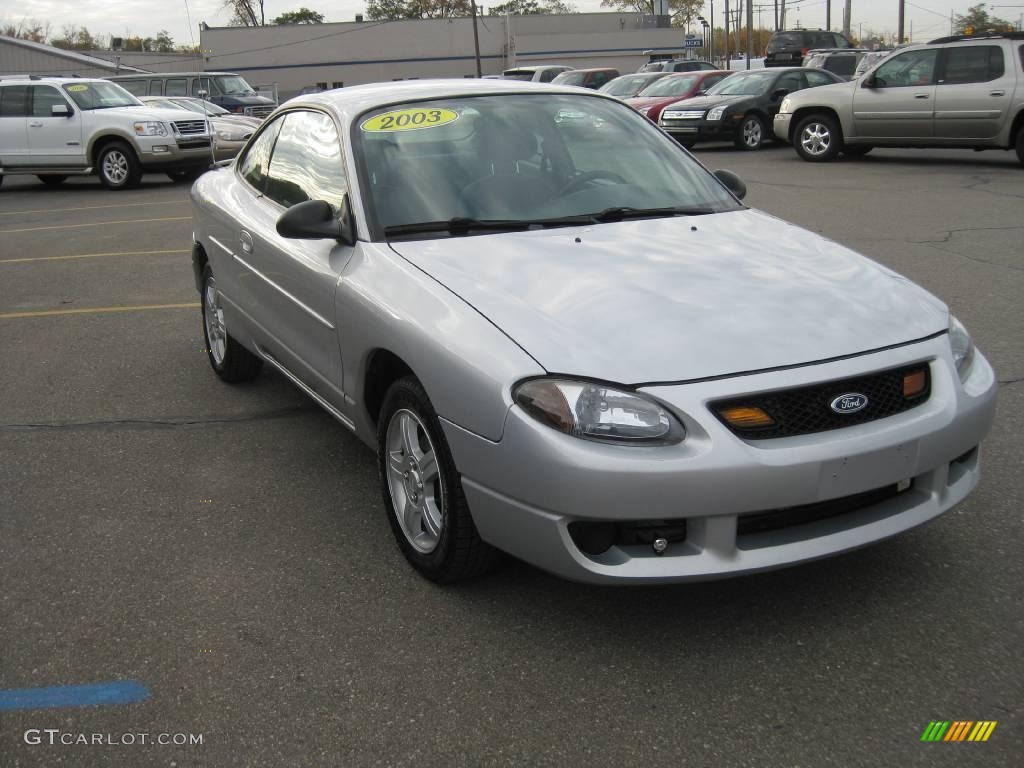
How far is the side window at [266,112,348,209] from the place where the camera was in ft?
13.9

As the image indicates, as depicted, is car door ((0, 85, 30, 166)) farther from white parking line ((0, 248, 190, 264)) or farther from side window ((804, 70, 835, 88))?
side window ((804, 70, 835, 88))

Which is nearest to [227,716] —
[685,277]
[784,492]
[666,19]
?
[784,492]

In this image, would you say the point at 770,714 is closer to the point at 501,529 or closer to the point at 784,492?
the point at 784,492

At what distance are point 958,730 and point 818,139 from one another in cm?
1482

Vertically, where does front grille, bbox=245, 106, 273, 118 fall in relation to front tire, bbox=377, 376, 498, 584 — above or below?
above

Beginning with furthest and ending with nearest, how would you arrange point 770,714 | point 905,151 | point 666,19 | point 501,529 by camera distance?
point 666,19
point 905,151
point 501,529
point 770,714

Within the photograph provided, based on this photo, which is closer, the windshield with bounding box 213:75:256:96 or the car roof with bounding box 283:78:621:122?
the car roof with bounding box 283:78:621:122

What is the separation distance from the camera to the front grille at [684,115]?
19203 millimetres

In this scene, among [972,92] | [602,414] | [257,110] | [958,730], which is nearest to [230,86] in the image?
[257,110]

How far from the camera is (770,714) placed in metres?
2.68

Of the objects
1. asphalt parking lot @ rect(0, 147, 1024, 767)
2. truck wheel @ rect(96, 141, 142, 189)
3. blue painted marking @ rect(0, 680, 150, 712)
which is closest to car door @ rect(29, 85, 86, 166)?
truck wheel @ rect(96, 141, 142, 189)

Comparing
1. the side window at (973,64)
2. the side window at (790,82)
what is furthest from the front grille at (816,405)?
the side window at (790,82)

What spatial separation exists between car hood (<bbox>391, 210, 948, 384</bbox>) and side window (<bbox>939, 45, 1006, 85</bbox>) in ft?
38.6

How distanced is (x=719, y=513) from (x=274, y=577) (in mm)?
1587
